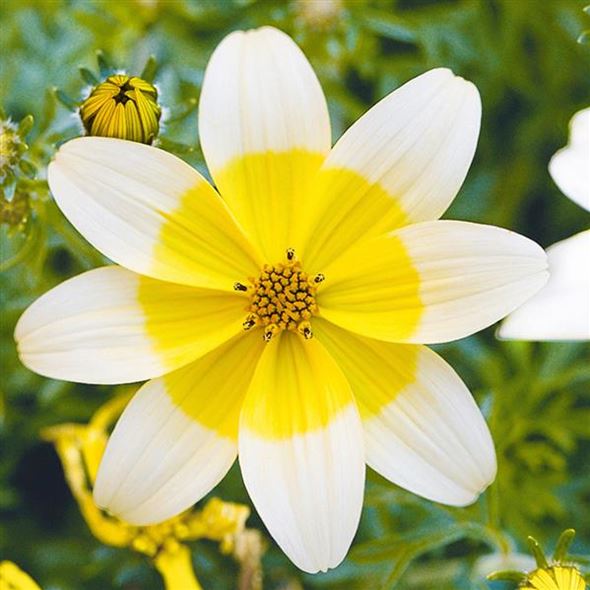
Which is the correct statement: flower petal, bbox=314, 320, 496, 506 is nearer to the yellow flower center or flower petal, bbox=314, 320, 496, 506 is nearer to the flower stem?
the yellow flower center

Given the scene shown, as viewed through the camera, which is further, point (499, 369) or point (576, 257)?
point (499, 369)

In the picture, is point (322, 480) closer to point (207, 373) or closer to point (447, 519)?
point (207, 373)

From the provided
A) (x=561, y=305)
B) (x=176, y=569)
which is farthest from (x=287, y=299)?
(x=176, y=569)

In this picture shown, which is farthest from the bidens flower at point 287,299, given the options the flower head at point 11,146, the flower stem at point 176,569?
the flower stem at point 176,569

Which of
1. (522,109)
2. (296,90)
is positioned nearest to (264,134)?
(296,90)

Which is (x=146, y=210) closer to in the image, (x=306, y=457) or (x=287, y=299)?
(x=287, y=299)

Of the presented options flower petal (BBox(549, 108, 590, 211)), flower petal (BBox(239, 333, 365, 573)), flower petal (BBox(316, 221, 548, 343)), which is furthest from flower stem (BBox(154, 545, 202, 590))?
flower petal (BBox(549, 108, 590, 211))
